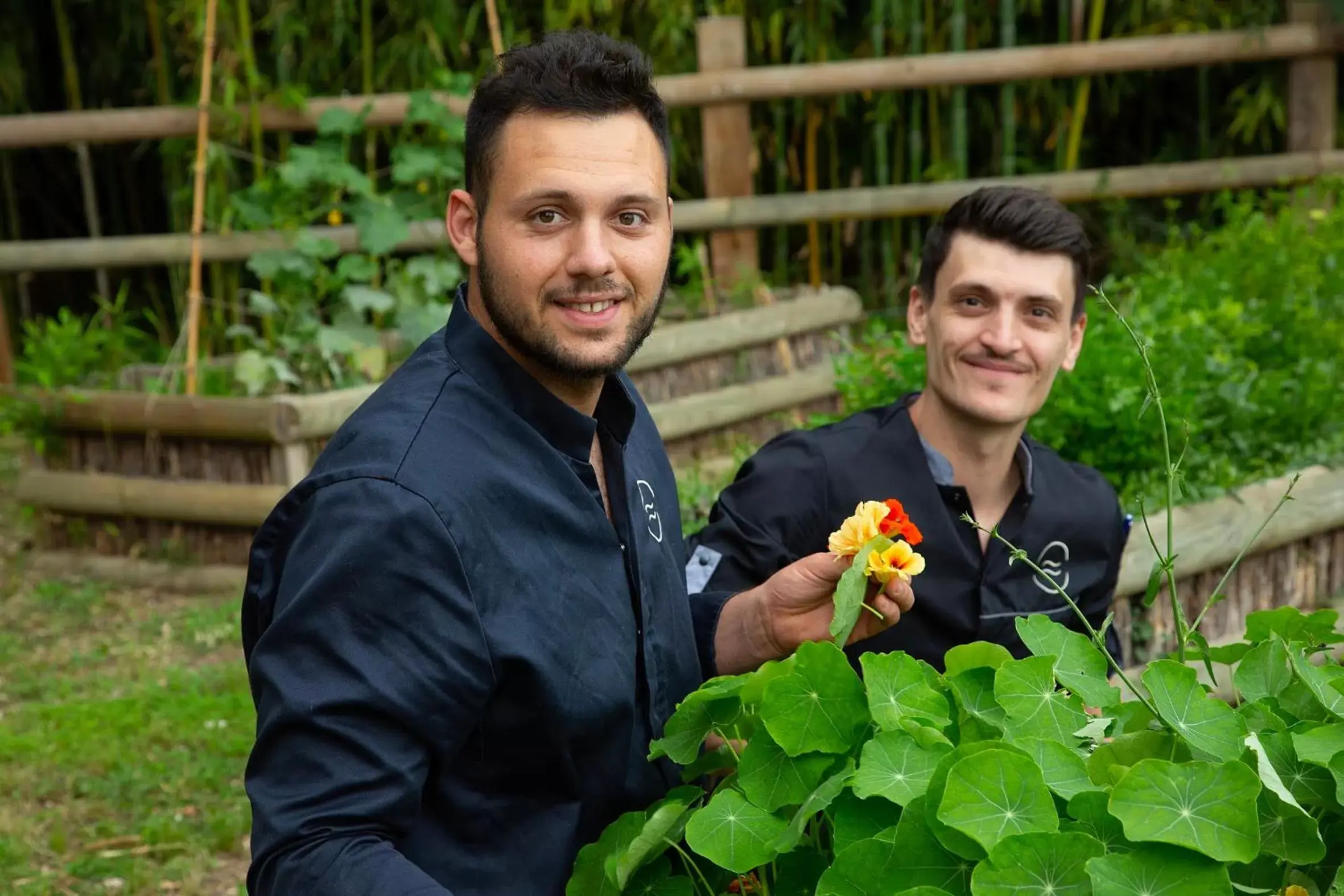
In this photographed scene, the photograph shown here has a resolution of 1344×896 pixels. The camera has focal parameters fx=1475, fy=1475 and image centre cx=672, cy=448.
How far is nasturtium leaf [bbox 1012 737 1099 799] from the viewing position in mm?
1197

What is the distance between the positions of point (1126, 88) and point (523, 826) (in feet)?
20.5

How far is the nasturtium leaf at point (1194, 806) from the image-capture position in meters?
1.10

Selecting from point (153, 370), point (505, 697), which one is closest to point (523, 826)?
point (505, 697)

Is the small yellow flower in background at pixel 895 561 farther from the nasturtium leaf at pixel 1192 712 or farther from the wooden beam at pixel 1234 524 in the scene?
the wooden beam at pixel 1234 524

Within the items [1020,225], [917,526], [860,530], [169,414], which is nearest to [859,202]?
[169,414]

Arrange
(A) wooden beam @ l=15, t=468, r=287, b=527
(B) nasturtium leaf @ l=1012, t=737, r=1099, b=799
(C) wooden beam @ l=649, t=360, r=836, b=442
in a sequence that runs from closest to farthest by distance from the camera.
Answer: (B) nasturtium leaf @ l=1012, t=737, r=1099, b=799
(A) wooden beam @ l=15, t=468, r=287, b=527
(C) wooden beam @ l=649, t=360, r=836, b=442

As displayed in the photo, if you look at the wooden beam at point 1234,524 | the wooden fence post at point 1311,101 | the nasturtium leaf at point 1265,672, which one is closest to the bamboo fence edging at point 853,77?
the wooden fence post at point 1311,101

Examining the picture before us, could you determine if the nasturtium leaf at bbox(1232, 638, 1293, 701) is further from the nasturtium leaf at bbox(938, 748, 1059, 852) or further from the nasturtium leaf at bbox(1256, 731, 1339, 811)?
the nasturtium leaf at bbox(938, 748, 1059, 852)

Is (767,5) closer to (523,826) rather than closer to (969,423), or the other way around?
(969,423)

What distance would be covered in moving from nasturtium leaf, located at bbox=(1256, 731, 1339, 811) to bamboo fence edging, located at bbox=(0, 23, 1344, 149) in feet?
16.9

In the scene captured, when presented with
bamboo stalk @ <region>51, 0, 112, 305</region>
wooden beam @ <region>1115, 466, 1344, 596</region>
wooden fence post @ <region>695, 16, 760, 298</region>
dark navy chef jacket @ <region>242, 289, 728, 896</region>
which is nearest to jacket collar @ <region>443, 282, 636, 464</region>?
dark navy chef jacket @ <region>242, 289, 728, 896</region>

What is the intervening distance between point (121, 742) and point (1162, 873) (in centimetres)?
344

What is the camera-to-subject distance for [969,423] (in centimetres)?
280

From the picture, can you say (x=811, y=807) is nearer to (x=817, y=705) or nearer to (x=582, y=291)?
(x=817, y=705)
